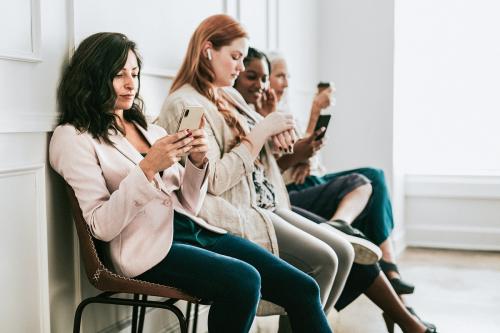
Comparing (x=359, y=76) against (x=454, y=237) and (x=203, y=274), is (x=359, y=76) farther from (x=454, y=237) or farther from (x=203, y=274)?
(x=203, y=274)

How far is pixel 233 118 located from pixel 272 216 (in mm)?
372

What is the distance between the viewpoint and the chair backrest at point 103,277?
175 centimetres

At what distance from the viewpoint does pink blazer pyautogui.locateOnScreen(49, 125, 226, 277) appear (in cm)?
167

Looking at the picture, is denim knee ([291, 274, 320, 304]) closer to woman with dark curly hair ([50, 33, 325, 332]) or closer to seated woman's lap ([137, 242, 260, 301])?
woman with dark curly hair ([50, 33, 325, 332])

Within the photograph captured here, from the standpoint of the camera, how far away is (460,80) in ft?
15.6

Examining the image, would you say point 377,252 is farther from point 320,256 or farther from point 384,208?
point 384,208

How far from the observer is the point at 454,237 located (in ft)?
15.7

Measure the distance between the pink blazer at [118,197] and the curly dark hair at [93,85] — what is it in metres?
0.04

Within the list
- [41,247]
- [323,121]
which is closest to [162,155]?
[41,247]

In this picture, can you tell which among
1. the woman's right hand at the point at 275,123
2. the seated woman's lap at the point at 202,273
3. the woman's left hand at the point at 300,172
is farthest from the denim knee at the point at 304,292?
the woman's left hand at the point at 300,172

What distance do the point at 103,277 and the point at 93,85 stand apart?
53 cm

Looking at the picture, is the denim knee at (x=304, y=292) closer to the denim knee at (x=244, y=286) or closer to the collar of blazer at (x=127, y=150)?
the denim knee at (x=244, y=286)

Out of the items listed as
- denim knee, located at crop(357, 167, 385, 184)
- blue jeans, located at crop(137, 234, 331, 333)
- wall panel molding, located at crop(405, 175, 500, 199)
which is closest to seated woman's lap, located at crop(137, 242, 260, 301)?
blue jeans, located at crop(137, 234, 331, 333)

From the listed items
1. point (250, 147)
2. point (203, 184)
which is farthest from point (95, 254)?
point (250, 147)
